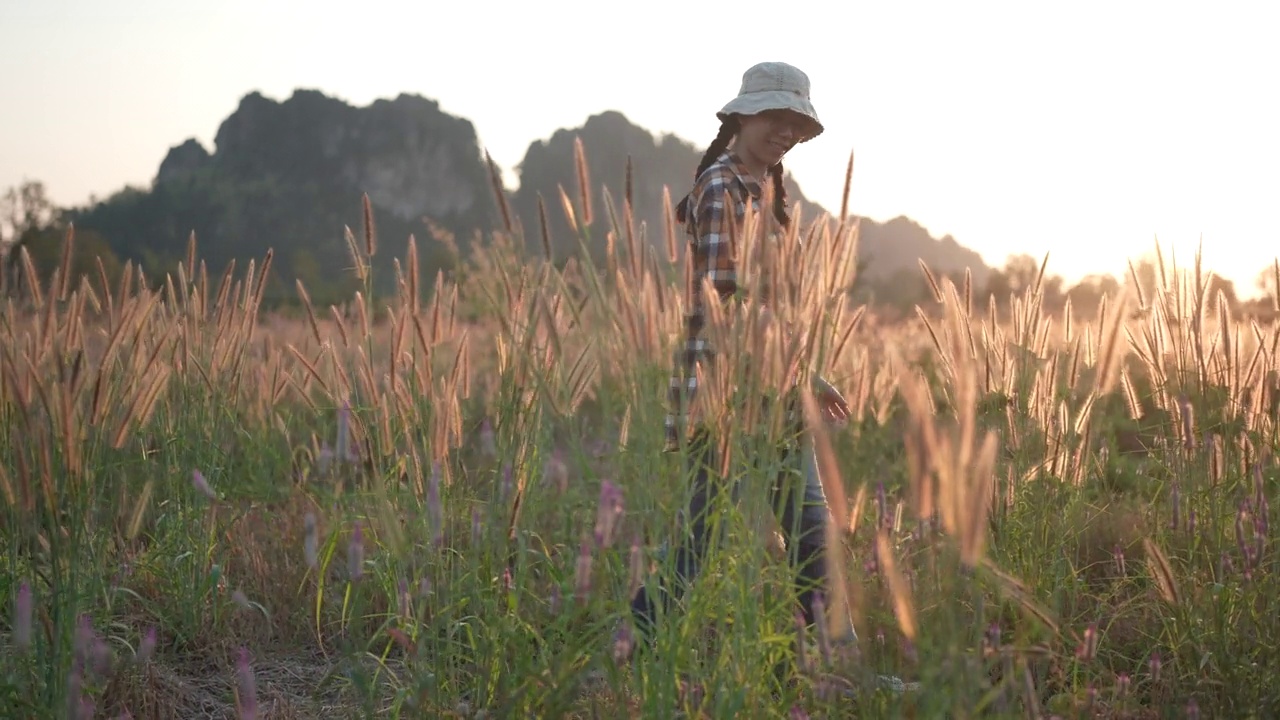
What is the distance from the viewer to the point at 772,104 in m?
3.01

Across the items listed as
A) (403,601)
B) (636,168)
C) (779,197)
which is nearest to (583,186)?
(403,601)

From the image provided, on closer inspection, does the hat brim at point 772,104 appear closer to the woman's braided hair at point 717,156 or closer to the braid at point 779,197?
the woman's braided hair at point 717,156

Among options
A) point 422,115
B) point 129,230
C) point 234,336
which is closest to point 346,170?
point 422,115

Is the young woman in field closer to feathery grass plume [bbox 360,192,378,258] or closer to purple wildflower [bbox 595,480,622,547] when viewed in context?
feathery grass plume [bbox 360,192,378,258]

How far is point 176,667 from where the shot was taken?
293 centimetres

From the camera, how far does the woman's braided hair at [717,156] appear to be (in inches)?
129

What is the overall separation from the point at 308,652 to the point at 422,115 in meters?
108

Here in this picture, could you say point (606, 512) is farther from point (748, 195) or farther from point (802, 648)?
point (748, 195)

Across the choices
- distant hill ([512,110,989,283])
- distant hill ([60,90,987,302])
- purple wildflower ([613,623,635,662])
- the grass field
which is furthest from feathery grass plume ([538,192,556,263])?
distant hill ([60,90,987,302])

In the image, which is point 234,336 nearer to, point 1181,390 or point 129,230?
point 1181,390

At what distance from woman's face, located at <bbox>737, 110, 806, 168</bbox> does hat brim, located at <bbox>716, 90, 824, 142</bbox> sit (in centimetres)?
3

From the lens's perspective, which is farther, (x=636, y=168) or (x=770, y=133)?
(x=636, y=168)

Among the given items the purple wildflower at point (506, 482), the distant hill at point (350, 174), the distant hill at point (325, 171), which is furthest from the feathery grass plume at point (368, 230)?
the distant hill at point (325, 171)

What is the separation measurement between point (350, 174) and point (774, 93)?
103211mm
